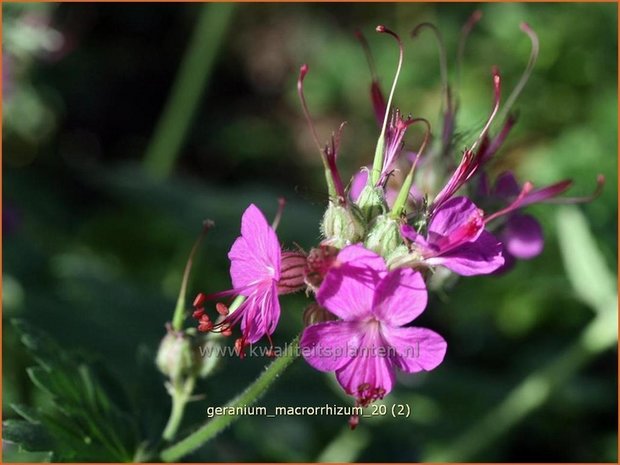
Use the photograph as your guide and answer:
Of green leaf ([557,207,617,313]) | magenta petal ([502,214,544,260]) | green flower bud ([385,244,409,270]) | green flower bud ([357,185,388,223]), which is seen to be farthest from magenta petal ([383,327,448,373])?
green leaf ([557,207,617,313])

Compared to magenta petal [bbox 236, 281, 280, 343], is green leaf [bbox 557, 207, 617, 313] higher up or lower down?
higher up

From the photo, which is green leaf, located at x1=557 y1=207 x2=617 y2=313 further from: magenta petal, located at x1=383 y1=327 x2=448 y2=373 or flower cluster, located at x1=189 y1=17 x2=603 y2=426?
magenta petal, located at x1=383 y1=327 x2=448 y2=373

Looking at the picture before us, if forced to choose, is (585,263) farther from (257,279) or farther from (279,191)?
(279,191)

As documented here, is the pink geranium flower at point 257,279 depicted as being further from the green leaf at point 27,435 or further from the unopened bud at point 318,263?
the green leaf at point 27,435

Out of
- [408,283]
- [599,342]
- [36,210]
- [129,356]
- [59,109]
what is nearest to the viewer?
[408,283]

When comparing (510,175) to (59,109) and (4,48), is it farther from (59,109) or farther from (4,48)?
(59,109)

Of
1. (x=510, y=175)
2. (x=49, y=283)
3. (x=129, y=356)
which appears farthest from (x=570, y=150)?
(x=49, y=283)

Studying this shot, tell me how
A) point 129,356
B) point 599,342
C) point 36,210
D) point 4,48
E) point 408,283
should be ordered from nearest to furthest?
point 408,283, point 599,342, point 129,356, point 4,48, point 36,210
